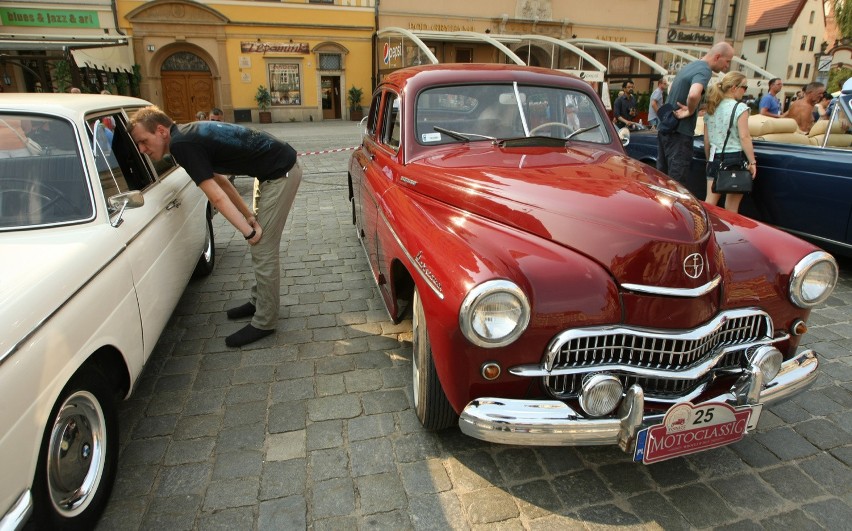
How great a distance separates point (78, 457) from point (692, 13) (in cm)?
3747

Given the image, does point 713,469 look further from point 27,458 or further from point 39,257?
point 39,257

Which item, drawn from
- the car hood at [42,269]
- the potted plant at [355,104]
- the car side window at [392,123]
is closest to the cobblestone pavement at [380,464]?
the car hood at [42,269]

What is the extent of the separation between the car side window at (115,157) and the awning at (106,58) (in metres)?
12.8

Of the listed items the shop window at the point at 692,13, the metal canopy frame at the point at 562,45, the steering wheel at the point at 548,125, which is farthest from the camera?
the shop window at the point at 692,13

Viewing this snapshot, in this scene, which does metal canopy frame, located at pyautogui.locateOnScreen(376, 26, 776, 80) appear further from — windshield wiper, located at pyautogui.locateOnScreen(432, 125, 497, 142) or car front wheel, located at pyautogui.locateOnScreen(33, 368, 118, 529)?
car front wheel, located at pyautogui.locateOnScreen(33, 368, 118, 529)

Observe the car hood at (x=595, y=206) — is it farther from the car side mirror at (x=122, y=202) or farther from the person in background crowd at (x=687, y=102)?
the person in background crowd at (x=687, y=102)

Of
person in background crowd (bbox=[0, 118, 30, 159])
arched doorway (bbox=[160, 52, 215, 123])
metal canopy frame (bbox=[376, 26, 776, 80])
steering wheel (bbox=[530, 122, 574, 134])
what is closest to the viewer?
person in background crowd (bbox=[0, 118, 30, 159])

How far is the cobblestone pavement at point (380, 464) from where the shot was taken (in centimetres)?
228

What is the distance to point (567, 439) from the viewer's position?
6.88 ft

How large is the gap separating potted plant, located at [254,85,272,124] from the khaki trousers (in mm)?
23092

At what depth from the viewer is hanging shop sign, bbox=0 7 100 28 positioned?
21.9 m

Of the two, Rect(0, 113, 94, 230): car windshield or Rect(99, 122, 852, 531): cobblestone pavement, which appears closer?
Rect(99, 122, 852, 531): cobblestone pavement

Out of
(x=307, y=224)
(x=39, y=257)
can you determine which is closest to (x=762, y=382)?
(x=39, y=257)

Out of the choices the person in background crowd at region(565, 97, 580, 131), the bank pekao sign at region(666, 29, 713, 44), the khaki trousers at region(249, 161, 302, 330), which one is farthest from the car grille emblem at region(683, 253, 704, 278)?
the bank pekao sign at region(666, 29, 713, 44)
